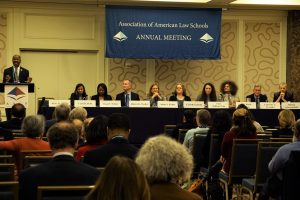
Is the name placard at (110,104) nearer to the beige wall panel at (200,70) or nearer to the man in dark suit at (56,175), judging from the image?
the beige wall panel at (200,70)

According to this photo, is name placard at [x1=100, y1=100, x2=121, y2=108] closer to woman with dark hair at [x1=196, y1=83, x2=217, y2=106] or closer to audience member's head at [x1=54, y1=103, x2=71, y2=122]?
woman with dark hair at [x1=196, y1=83, x2=217, y2=106]

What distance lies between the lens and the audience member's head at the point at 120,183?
82.9 inches

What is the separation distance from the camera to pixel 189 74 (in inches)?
533

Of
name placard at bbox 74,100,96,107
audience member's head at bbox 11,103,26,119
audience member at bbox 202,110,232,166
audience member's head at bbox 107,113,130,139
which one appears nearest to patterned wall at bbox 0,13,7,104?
name placard at bbox 74,100,96,107

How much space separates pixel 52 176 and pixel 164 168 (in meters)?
0.73

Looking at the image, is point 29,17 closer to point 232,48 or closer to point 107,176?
point 232,48

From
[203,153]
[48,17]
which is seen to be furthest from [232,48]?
[203,153]

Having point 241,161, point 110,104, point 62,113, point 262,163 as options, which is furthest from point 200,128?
point 110,104

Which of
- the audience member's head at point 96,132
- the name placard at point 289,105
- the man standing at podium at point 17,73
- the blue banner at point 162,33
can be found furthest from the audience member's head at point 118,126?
the blue banner at point 162,33

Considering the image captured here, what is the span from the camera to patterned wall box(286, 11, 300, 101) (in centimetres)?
1348

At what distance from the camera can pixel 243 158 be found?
6090 millimetres

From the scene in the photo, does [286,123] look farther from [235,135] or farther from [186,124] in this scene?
[186,124]

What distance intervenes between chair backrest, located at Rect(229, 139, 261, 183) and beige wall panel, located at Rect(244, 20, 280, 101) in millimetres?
7726

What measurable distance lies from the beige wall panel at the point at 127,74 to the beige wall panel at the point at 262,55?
232cm
